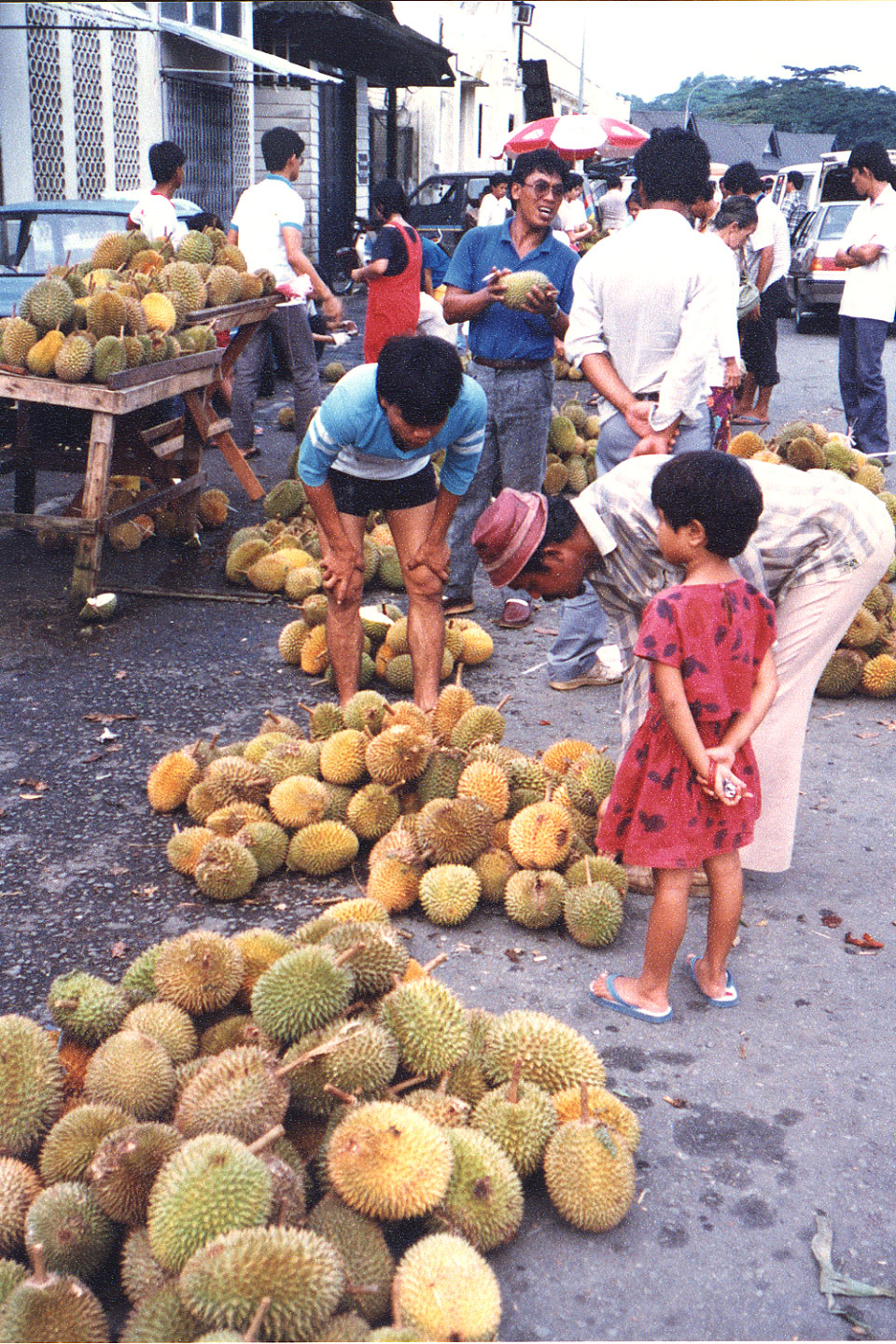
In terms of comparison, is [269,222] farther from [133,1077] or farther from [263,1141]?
[263,1141]

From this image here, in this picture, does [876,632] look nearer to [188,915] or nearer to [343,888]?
[343,888]

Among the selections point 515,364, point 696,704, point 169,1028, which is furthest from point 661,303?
point 169,1028

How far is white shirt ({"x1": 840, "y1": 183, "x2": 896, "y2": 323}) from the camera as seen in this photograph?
304 inches

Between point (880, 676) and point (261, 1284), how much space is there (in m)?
3.81

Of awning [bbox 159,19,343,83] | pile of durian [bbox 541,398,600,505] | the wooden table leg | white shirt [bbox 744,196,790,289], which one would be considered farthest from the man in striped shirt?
awning [bbox 159,19,343,83]

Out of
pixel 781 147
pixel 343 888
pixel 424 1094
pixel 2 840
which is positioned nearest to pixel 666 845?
pixel 424 1094

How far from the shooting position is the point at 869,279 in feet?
25.5

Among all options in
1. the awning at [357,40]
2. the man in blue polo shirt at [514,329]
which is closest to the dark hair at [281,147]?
the man in blue polo shirt at [514,329]

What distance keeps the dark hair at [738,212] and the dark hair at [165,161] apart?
3716mm

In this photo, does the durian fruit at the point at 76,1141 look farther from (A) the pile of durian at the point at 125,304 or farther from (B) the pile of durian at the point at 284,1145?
(A) the pile of durian at the point at 125,304

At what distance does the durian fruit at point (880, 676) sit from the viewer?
15.6 ft

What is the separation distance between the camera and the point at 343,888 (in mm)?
3291

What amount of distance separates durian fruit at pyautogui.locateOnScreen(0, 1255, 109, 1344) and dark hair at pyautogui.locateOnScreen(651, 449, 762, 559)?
6.04ft

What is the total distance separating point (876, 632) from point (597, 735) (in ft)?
4.42
